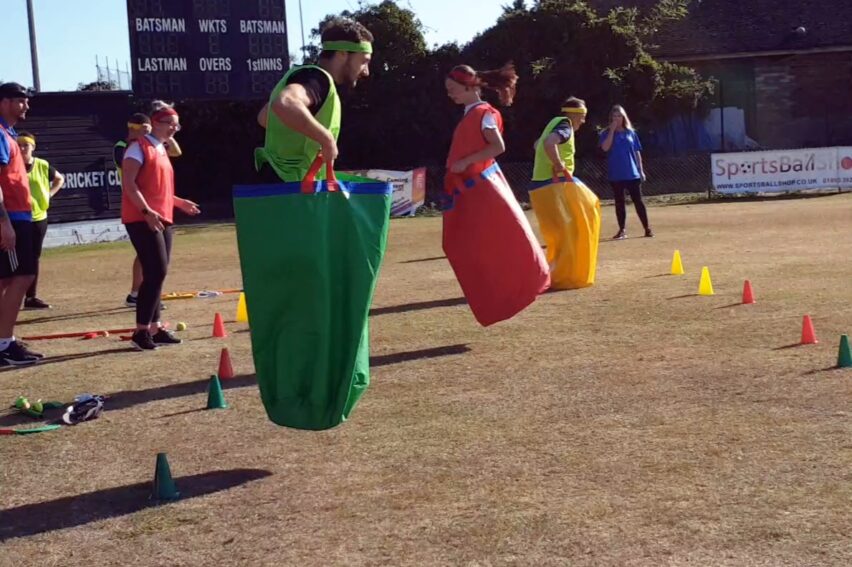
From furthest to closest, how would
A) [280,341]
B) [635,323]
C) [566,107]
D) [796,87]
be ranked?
[796,87]
[566,107]
[635,323]
[280,341]

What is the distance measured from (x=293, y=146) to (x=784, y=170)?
2646 cm

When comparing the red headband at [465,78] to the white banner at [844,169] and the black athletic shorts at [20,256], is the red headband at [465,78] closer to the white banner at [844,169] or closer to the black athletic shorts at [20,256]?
the black athletic shorts at [20,256]

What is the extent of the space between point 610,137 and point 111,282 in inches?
296

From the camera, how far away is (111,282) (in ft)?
52.8

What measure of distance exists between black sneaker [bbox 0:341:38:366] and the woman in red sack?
3.38 meters

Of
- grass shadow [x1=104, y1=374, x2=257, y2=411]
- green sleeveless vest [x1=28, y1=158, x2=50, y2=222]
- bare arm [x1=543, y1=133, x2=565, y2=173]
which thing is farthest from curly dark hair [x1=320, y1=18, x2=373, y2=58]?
green sleeveless vest [x1=28, y1=158, x2=50, y2=222]

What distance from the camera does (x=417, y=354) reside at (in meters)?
8.76

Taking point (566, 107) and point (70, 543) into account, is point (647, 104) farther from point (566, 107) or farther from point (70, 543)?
point (70, 543)

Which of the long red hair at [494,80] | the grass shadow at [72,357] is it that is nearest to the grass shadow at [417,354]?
the long red hair at [494,80]

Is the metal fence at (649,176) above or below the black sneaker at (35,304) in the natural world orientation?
above

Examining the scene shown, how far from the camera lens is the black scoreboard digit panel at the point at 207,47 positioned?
2489cm

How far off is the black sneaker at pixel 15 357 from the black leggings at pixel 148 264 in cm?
91

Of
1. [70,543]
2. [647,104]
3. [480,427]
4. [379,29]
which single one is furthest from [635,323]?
[379,29]

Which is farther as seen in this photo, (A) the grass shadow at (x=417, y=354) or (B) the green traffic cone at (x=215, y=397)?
(A) the grass shadow at (x=417, y=354)
